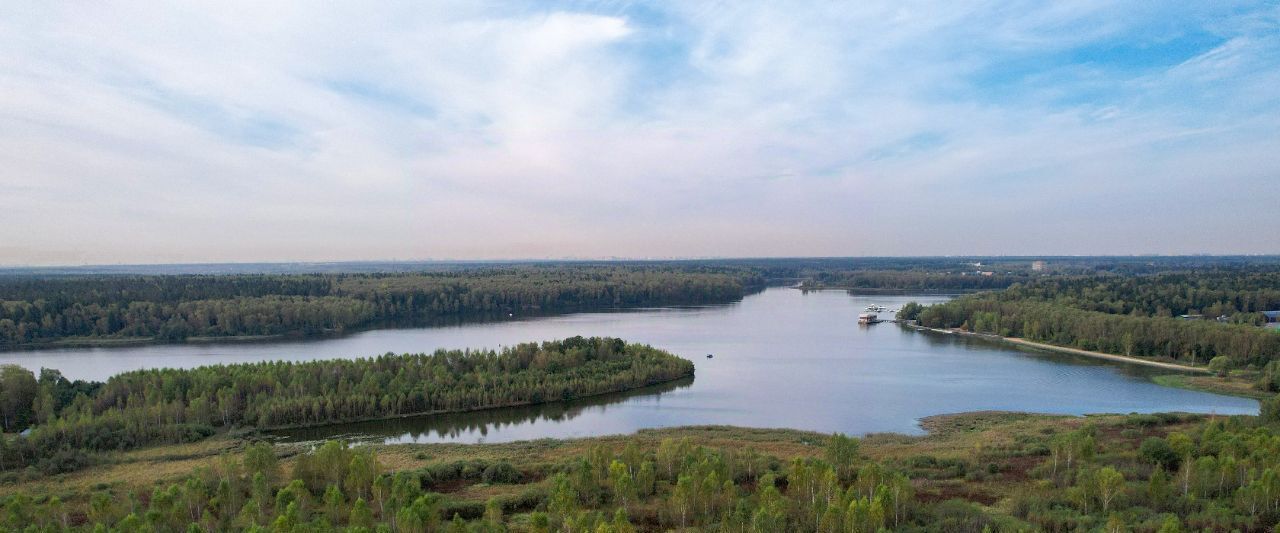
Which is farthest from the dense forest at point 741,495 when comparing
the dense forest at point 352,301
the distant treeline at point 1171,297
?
the dense forest at point 352,301

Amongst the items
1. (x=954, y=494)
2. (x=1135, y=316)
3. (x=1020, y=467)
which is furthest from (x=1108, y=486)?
(x=1135, y=316)

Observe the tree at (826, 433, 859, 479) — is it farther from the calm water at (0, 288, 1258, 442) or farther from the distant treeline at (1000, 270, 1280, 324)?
the distant treeline at (1000, 270, 1280, 324)

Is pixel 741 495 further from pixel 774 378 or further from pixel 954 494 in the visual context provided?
pixel 774 378

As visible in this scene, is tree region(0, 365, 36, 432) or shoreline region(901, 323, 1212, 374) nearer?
tree region(0, 365, 36, 432)

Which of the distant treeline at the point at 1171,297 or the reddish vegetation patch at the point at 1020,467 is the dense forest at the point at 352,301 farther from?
the reddish vegetation patch at the point at 1020,467

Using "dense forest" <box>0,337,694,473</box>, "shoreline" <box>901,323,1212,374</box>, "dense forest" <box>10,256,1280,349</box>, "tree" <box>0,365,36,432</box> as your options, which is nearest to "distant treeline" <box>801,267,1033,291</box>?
"dense forest" <box>10,256,1280,349</box>

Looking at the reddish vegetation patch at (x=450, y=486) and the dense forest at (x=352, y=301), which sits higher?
the dense forest at (x=352, y=301)

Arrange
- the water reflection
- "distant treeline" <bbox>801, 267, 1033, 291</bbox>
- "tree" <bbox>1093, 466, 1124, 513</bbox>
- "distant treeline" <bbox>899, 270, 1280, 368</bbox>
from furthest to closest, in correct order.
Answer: "distant treeline" <bbox>801, 267, 1033, 291</bbox> < "distant treeline" <bbox>899, 270, 1280, 368</bbox> < the water reflection < "tree" <bbox>1093, 466, 1124, 513</bbox>
